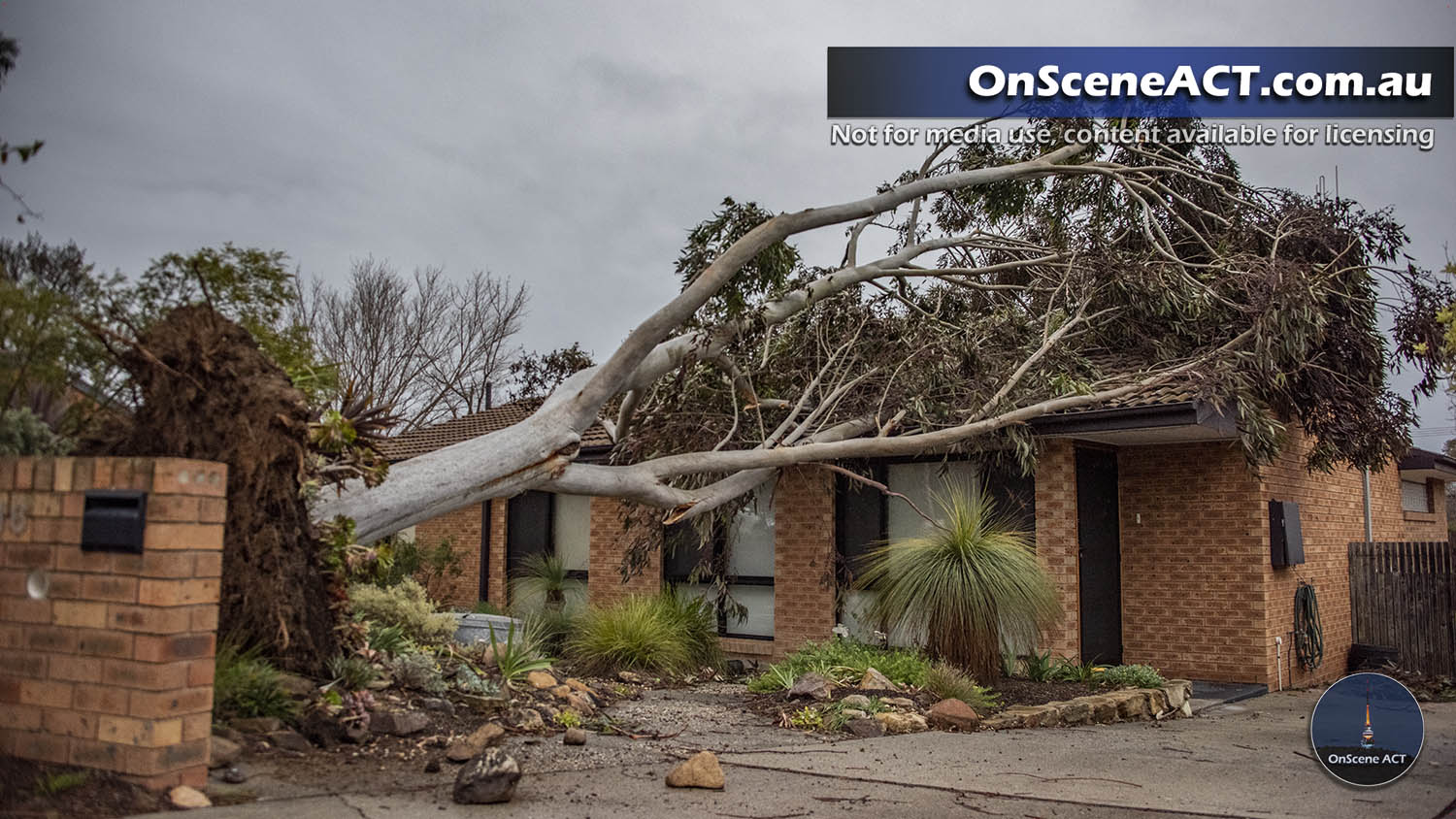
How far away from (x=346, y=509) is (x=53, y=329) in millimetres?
2186

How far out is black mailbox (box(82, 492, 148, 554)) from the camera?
4551 mm

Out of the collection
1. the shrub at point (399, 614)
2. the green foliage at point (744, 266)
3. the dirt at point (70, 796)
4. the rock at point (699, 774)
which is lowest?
the rock at point (699, 774)

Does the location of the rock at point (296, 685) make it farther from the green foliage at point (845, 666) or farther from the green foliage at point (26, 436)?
the green foliage at point (845, 666)

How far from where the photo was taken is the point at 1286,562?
11.4 metres

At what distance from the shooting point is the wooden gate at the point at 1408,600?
12.4 meters

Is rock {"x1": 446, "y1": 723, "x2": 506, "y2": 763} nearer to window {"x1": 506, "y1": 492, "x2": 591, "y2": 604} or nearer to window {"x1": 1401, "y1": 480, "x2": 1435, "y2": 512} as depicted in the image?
window {"x1": 506, "y1": 492, "x2": 591, "y2": 604}

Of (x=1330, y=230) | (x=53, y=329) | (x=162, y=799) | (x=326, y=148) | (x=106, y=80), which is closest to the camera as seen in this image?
(x=162, y=799)

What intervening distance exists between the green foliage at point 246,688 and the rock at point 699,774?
79.4 inches

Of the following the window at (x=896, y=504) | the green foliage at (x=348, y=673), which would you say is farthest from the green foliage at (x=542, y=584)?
the green foliage at (x=348, y=673)

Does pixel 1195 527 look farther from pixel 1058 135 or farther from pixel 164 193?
pixel 164 193

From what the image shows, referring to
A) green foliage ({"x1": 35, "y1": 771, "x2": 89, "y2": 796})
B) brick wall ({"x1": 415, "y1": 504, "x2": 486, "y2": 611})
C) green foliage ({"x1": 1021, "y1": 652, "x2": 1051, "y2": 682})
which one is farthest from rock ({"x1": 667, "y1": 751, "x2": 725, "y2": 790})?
brick wall ({"x1": 415, "y1": 504, "x2": 486, "y2": 611})

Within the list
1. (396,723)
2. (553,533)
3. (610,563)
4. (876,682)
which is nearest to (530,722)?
(396,723)

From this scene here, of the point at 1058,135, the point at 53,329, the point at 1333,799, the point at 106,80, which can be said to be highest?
the point at 1058,135

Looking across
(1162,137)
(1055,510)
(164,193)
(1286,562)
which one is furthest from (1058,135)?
(164,193)
